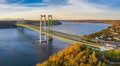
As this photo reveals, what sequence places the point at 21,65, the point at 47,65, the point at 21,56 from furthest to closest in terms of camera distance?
1. the point at 21,56
2. the point at 21,65
3. the point at 47,65

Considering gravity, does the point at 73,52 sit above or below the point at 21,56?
above

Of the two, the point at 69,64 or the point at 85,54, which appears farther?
the point at 85,54

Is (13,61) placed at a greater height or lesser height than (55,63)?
lesser

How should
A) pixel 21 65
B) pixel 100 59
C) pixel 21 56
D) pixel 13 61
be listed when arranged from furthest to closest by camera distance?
pixel 21 56 → pixel 13 61 → pixel 21 65 → pixel 100 59

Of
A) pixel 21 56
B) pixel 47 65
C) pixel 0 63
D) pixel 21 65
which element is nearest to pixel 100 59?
pixel 47 65

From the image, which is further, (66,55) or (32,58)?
(32,58)

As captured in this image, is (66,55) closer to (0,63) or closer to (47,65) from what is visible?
(47,65)

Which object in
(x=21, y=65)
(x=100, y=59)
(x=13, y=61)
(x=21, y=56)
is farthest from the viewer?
(x=21, y=56)

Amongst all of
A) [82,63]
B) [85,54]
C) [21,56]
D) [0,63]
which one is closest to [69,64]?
[82,63]

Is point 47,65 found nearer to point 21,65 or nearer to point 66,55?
point 66,55

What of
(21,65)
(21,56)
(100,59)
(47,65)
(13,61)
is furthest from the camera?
(21,56)
